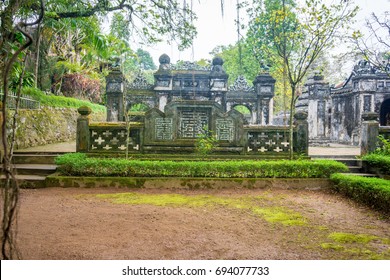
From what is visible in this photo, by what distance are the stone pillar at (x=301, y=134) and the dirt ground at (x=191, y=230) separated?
2771 millimetres

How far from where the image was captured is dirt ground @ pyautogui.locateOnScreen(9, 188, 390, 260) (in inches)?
136

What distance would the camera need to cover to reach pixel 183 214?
507 centimetres

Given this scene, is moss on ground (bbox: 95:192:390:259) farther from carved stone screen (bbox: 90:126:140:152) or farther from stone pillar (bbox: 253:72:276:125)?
stone pillar (bbox: 253:72:276:125)

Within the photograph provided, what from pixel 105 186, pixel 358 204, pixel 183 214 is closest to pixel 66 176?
pixel 105 186

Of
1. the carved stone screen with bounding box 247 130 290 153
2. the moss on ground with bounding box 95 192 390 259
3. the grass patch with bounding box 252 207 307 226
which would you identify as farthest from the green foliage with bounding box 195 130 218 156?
the grass patch with bounding box 252 207 307 226

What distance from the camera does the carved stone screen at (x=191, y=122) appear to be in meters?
→ 9.12

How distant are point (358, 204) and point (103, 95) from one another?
72.3 ft

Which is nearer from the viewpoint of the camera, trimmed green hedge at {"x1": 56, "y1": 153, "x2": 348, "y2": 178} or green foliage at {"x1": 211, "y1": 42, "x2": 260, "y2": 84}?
trimmed green hedge at {"x1": 56, "y1": 153, "x2": 348, "y2": 178}

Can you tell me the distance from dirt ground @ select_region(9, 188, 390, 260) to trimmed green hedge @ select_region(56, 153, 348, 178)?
4.00ft

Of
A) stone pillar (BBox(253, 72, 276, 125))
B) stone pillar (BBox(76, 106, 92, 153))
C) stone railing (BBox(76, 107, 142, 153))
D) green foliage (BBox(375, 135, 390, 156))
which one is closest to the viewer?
green foliage (BBox(375, 135, 390, 156))

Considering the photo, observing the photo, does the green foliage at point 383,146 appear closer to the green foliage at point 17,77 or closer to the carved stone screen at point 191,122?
the carved stone screen at point 191,122

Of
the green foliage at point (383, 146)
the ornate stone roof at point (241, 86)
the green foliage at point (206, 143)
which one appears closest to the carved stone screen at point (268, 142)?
the green foliage at point (206, 143)

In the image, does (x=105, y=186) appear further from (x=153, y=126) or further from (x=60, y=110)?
(x=60, y=110)

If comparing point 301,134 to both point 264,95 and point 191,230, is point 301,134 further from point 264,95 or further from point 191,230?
point 264,95
